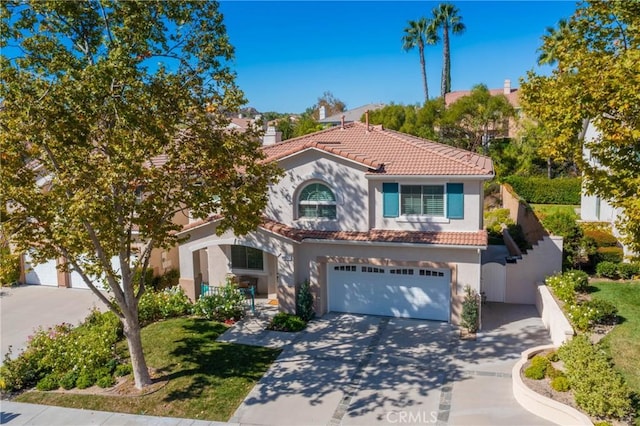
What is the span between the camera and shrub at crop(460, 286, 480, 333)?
18969mm

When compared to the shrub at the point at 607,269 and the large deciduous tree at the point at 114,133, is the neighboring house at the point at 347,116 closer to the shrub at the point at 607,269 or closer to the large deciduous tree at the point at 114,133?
the shrub at the point at 607,269

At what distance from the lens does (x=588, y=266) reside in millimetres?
21906

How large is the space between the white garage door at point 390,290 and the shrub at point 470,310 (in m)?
1.24

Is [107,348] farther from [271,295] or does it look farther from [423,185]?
[423,185]

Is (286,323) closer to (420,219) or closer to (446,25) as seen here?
(420,219)

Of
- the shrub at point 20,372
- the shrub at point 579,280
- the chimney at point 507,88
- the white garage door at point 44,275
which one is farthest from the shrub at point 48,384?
the chimney at point 507,88

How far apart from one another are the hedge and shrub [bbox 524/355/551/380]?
29.9 m

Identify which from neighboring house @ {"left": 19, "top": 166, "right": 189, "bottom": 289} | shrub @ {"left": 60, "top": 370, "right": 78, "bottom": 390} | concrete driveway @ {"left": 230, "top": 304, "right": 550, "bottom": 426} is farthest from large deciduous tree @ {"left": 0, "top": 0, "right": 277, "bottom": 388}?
neighboring house @ {"left": 19, "top": 166, "right": 189, "bottom": 289}

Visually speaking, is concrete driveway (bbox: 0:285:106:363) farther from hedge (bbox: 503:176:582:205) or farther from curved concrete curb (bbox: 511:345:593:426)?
hedge (bbox: 503:176:582:205)

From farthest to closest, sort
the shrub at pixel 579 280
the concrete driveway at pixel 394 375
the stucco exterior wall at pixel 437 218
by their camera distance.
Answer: the stucco exterior wall at pixel 437 218 → the shrub at pixel 579 280 → the concrete driveway at pixel 394 375

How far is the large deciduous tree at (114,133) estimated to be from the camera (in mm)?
12664

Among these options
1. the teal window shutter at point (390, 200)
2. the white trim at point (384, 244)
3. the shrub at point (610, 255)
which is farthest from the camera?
the shrub at point (610, 255)

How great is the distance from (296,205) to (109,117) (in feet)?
32.6

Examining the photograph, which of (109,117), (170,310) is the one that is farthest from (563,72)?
(170,310)
